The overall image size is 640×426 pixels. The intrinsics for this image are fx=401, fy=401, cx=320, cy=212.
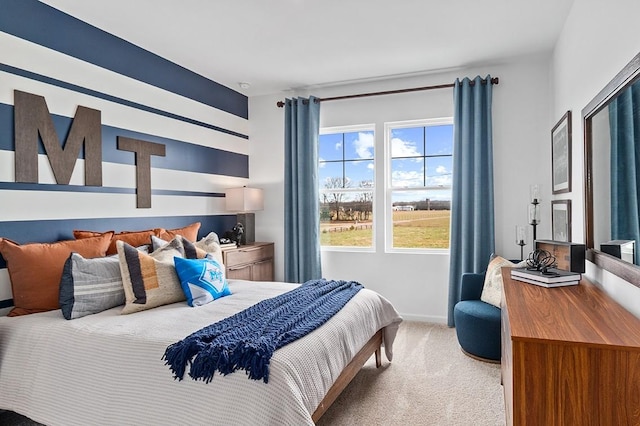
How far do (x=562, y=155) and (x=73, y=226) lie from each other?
3709mm

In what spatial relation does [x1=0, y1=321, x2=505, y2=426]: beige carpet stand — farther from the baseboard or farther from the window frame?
the window frame

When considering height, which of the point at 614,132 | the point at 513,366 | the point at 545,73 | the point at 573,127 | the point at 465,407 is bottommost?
the point at 465,407

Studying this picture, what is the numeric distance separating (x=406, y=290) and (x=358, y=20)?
2.77 meters

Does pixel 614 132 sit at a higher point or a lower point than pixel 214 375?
higher

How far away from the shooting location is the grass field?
4383 millimetres

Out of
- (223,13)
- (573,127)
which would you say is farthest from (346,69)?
(573,127)

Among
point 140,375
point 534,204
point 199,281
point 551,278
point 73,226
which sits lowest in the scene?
point 140,375

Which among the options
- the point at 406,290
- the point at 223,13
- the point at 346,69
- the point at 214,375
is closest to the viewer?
the point at 214,375

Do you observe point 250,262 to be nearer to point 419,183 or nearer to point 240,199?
point 240,199

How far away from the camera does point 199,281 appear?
276cm

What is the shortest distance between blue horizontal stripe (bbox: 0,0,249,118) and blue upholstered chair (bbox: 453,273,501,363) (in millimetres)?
3338

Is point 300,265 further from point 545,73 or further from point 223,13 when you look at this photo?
point 545,73

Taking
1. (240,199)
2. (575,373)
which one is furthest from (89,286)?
(575,373)

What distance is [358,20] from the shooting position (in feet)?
10.1
